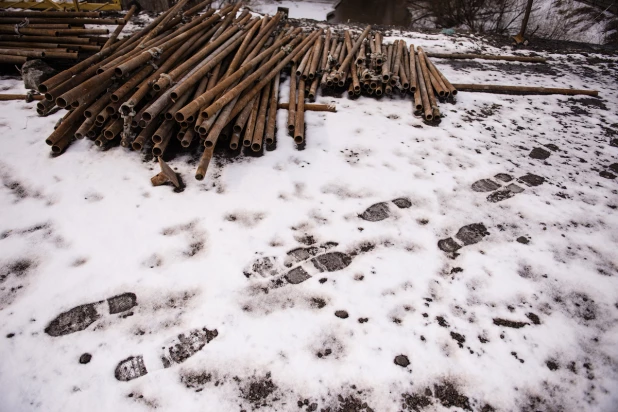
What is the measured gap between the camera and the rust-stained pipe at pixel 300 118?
401 cm

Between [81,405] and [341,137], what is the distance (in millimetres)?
3615

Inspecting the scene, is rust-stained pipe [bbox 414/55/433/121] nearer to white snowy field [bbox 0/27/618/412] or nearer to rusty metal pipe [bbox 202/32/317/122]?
white snowy field [bbox 0/27/618/412]

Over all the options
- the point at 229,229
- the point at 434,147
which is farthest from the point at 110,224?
the point at 434,147

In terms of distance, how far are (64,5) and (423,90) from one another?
28.1 ft

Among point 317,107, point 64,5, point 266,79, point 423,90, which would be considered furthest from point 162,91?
point 64,5

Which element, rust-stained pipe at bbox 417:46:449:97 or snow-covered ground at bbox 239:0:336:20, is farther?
snow-covered ground at bbox 239:0:336:20

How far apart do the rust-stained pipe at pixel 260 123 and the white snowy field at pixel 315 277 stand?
0.61 feet

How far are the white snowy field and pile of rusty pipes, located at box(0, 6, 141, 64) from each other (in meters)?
1.49

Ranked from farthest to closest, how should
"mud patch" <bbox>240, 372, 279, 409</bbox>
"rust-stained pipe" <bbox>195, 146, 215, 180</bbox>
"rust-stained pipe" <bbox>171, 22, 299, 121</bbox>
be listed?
"rust-stained pipe" <bbox>171, 22, 299, 121</bbox> → "rust-stained pipe" <bbox>195, 146, 215, 180</bbox> → "mud patch" <bbox>240, 372, 279, 409</bbox>

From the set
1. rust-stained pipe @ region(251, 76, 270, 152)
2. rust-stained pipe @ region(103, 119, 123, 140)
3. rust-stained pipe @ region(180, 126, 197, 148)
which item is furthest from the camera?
rust-stained pipe @ region(251, 76, 270, 152)

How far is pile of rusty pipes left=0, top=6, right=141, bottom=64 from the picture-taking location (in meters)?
5.18

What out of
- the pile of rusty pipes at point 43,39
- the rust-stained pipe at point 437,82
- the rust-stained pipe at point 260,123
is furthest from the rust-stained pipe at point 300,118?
the pile of rusty pipes at point 43,39

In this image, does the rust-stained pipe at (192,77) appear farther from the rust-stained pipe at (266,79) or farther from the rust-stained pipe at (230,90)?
the rust-stained pipe at (266,79)

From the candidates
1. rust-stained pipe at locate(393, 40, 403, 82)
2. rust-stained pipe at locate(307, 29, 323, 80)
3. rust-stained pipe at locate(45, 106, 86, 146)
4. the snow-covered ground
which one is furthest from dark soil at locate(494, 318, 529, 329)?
the snow-covered ground
